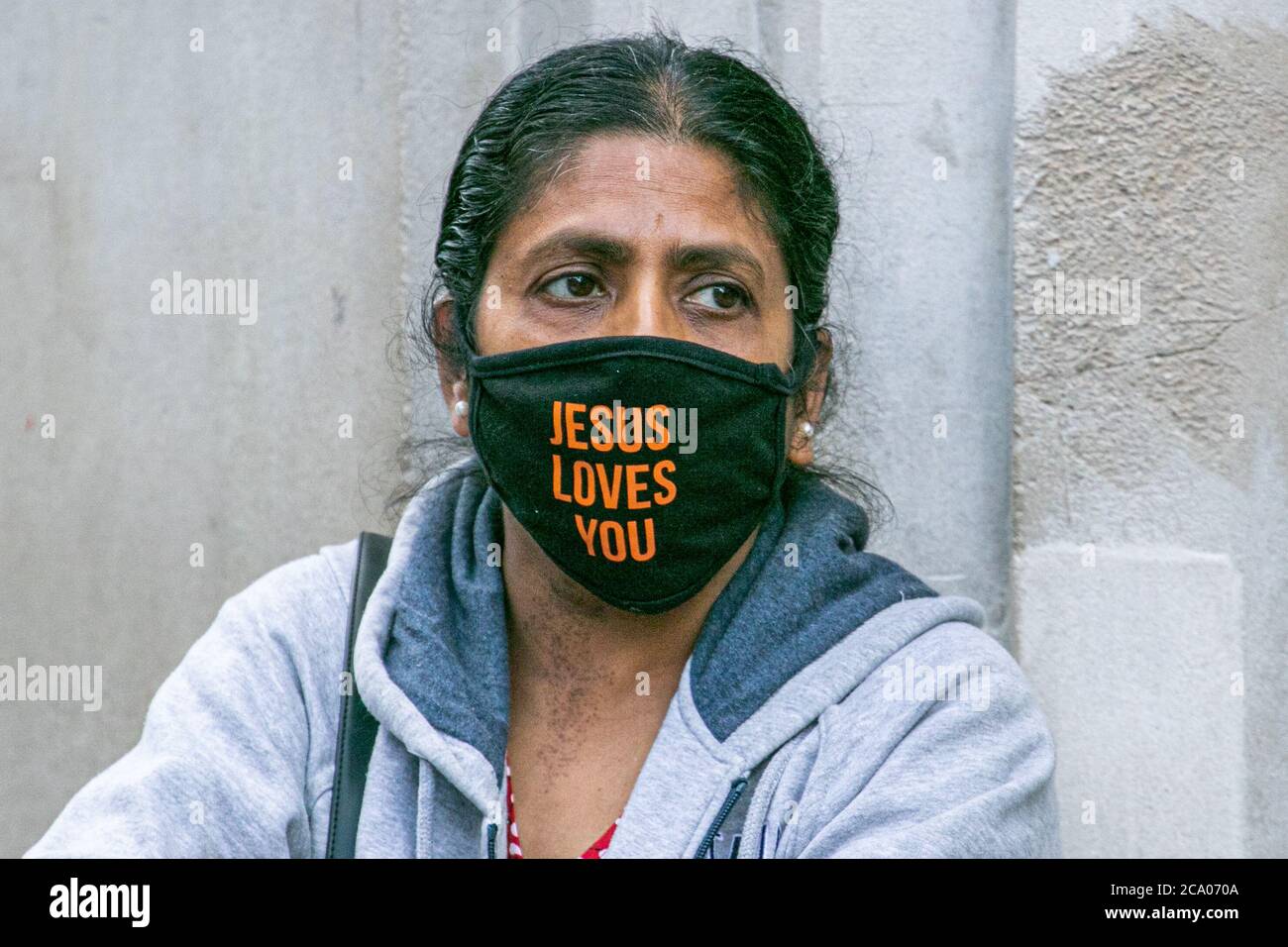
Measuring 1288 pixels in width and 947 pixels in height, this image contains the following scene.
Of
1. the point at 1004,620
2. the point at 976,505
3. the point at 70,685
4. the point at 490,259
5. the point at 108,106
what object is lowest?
the point at 70,685

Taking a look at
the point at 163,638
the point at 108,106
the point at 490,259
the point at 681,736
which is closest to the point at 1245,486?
the point at 681,736

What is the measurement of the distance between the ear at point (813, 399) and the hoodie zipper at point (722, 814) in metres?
0.56

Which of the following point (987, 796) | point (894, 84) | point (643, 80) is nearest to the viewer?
point (987, 796)

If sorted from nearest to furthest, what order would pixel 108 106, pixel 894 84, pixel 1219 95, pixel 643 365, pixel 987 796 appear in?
1. pixel 987 796
2. pixel 643 365
3. pixel 1219 95
4. pixel 894 84
5. pixel 108 106

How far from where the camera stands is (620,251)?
6.43 ft

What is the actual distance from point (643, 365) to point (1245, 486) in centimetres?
130

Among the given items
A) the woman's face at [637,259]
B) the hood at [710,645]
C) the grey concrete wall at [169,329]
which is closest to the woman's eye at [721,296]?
the woman's face at [637,259]

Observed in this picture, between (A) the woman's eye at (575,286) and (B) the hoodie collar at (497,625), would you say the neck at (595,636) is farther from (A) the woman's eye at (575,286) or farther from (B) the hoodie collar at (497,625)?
(A) the woman's eye at (575,286)

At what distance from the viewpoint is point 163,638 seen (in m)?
2.92

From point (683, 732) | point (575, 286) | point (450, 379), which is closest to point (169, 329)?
point (450, 379)

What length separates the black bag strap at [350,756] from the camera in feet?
6.17

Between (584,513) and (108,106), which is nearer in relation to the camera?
(584,513)

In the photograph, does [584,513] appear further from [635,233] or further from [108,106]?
[108,106]

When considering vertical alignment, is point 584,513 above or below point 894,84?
below
